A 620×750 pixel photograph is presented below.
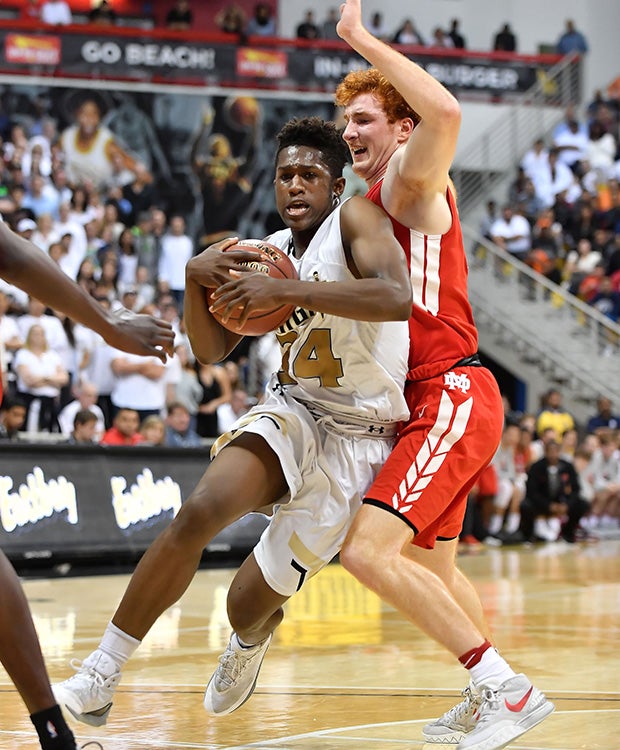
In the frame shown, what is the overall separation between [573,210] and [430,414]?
17934 mm

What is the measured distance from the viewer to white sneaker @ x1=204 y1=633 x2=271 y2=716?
489cm

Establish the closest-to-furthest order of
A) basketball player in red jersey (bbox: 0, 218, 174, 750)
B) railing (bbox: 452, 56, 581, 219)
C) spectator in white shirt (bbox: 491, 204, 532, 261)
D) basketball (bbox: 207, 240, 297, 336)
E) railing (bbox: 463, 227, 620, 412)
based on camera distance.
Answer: basketball player in red jersey (bbox: 0, 218, 174, 750)
basketball (bbox: 207, 240, 297, 336)
railing (bbox: 463, 227, 620, 412)
spectator in white shirt (bbox: 491, 204, 532, 261)
railing (bbox: 452, 56, 581, 219)

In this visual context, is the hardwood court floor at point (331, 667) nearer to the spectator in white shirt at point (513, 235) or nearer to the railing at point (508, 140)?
the spectator in white shirt at point (513, 235)

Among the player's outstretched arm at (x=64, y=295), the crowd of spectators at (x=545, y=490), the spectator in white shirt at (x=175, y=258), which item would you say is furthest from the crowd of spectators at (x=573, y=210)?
the player's outstretched arm at (x=64, y=295)

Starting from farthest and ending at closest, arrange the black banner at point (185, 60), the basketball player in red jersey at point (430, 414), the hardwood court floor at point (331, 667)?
the black banner at point (185, 60) → the hardwood court floor at point (331, 667) → the basketball player in red jersey at point (430, 414)

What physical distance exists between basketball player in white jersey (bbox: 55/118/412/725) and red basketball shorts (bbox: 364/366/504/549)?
12 cm

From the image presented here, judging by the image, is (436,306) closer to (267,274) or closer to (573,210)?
(267,274)

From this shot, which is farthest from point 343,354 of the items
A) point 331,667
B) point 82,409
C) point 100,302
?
point 82,409

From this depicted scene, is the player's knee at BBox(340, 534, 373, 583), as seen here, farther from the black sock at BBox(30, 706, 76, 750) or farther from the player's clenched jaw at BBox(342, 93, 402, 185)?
the player's clenched jaw at BBox(342, 93, 402, 185)

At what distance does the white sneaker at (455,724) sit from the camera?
462cm

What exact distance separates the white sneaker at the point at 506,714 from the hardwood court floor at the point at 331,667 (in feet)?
0.65

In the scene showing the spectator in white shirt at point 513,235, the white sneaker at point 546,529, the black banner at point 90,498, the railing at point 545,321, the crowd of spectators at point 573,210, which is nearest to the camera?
the black banner at point 90,498

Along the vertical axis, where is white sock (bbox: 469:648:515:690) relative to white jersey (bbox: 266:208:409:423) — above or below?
below

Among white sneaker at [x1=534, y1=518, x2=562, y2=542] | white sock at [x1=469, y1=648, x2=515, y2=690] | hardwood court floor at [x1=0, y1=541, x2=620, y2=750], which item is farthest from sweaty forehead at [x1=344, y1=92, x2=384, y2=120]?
white sneaker at [x1=534, y1=518, x2=562, y2=542]
